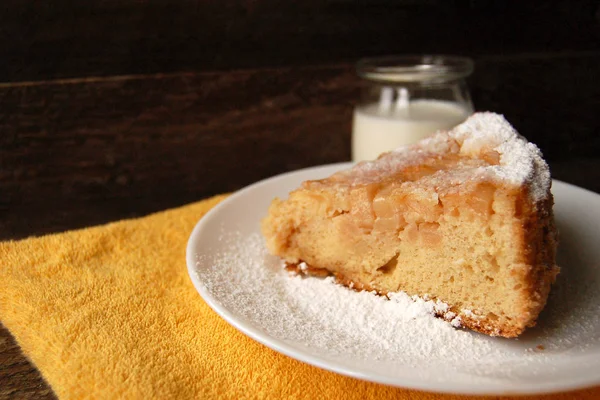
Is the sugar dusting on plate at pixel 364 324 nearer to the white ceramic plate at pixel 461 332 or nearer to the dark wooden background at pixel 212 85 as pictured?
the white ceramic plate at pixel 461 332

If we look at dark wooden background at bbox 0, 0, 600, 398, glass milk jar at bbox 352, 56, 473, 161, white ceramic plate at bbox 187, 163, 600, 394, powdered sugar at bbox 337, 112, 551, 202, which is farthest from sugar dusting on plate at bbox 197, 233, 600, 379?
dark wooden background at bbox 0, 0, 600, 398

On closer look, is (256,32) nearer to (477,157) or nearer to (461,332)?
(477,157)

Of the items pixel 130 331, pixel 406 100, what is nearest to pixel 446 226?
pixel 130 331

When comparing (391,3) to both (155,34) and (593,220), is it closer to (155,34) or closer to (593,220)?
(155,34)

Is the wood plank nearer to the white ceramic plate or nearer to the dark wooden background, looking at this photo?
the dark wooden background

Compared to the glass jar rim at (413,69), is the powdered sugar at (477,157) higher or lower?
lower

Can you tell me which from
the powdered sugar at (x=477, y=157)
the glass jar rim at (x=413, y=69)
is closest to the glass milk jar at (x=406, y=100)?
the glass jar rim at (x=413, y=69)
